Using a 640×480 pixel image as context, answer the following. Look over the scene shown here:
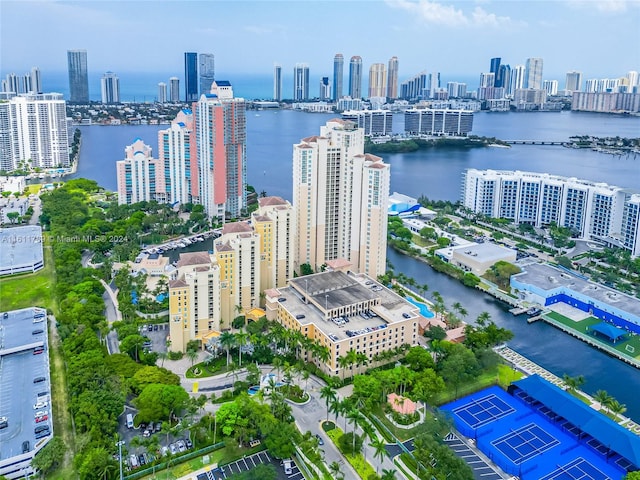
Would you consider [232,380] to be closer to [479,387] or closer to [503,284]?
[479,387]

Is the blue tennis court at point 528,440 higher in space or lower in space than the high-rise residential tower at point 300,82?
lower

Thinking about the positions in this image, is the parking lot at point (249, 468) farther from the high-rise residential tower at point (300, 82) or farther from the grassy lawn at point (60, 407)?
the high-rise residential tower at point (300, 82)

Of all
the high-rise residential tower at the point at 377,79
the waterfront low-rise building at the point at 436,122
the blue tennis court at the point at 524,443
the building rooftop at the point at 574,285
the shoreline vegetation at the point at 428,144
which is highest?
the high-rise residential tower at the point at 377,79

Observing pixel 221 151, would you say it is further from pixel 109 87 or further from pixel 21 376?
pixel 109 87

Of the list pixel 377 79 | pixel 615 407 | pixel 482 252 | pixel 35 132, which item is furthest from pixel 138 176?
pixel 377 79

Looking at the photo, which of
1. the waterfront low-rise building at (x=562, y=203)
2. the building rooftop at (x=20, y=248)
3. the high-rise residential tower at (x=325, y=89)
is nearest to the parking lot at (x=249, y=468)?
the building rooftop at (x=20, y=248)

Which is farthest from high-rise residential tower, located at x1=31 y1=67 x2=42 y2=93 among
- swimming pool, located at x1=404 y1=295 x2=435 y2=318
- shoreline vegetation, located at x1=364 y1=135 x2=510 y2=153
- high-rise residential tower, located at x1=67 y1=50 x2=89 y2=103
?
swimming pool, located at x1=404 y1=295 x2=435 y2=318
